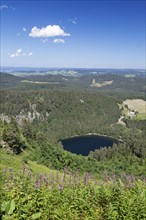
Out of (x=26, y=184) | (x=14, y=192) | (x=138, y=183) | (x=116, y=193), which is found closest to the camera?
(x=14, y=192)

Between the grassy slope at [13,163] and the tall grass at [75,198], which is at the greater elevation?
the tall grass at [75,198]

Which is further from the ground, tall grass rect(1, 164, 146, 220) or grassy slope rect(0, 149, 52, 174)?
tall grass rect(1, 164, 146, 220)

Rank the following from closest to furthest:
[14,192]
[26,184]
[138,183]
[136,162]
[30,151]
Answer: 1. [14,192]
2. [26,184]
3. [138,183]
4. [30,151]
5. [136,162]

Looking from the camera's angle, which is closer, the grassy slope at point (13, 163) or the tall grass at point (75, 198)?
the tall grass at point (75, 198)

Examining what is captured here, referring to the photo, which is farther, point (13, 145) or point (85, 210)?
point (13, 145)

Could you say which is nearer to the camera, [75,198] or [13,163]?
[75,198]

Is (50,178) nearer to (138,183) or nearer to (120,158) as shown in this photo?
(138,183)

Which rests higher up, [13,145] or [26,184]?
[26,184]

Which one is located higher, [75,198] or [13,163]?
[75,198]

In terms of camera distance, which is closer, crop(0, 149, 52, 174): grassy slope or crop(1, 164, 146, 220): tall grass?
crop(1, 164, 146, 220): tall grass

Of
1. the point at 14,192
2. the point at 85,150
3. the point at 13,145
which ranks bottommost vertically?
the point at 85,150

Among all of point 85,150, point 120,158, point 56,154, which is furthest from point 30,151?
point 85,150
